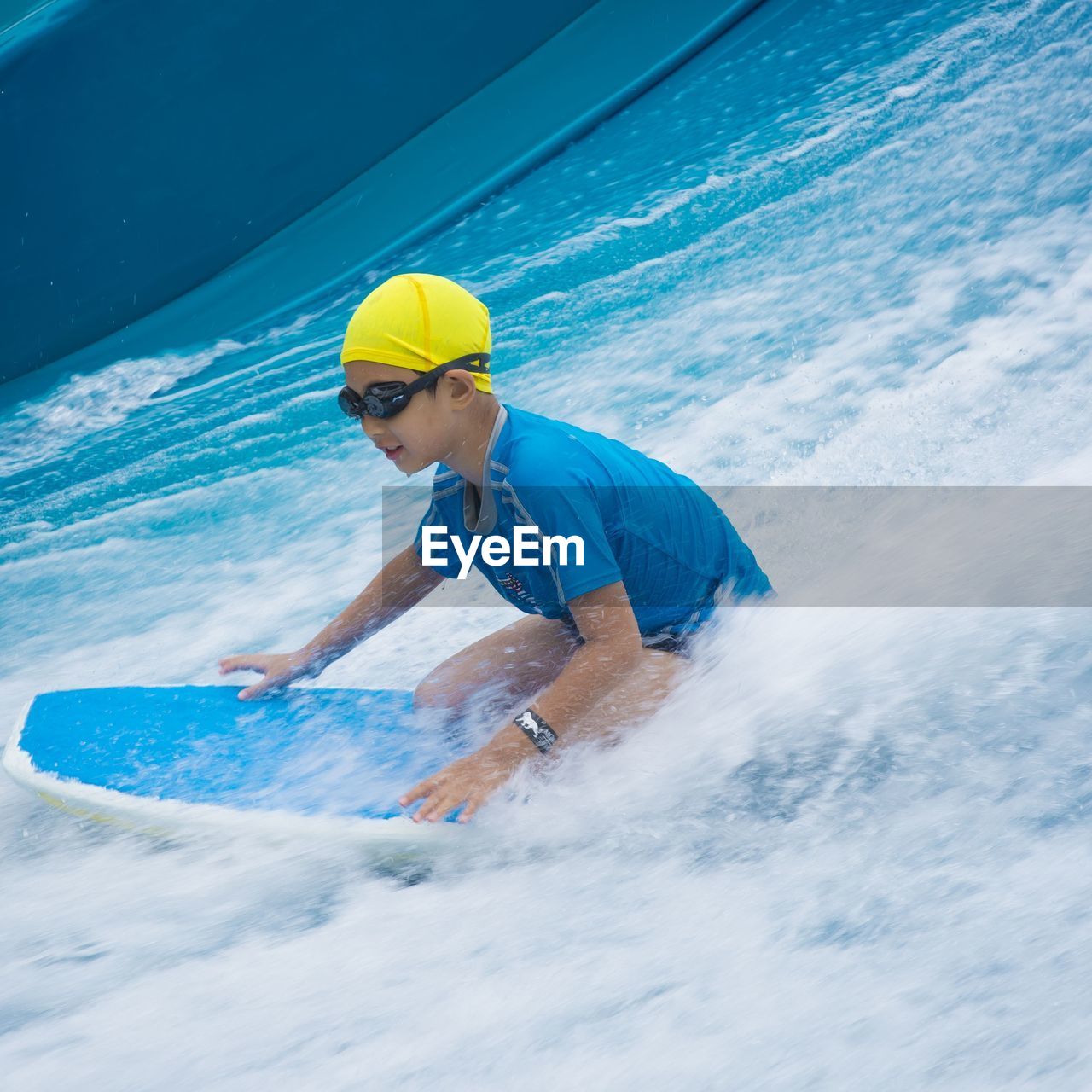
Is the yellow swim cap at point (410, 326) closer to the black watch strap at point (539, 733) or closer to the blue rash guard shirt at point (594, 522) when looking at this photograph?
the blue rash guard shirt at point (594, 522)

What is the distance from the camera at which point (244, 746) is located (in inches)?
101

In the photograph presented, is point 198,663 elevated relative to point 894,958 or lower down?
elevated

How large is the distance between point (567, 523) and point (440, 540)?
468mm

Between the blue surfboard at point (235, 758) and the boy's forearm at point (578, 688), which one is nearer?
the boy's forearm at point (578, 688)

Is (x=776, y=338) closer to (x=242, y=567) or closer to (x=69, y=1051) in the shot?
(x=242, y=567)

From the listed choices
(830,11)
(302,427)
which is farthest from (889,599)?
(830,11)

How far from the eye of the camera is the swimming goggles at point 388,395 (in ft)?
6.57

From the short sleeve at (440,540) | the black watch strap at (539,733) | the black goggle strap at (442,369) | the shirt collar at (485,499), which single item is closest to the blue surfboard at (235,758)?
the black watch strap at (539,733)

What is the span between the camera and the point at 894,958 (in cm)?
178

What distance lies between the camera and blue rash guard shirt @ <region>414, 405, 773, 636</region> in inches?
77.0

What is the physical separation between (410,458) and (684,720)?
2.38 ft

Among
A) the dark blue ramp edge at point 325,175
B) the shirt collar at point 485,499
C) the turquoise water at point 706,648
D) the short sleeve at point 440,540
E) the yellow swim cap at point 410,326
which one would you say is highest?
the dark blue ramp edge at point 325,175

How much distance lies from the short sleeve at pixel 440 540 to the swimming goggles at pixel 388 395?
30 cm

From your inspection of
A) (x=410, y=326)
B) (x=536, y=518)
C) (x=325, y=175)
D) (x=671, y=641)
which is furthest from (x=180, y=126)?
(x=536, y=518)
